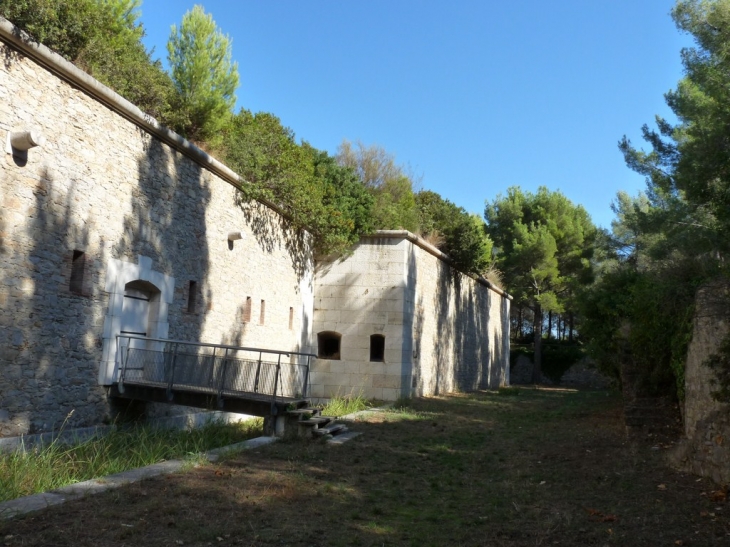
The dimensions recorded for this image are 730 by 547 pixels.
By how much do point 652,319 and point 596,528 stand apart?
507cm

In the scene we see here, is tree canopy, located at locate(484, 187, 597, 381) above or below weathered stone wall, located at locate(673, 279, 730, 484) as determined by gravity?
above

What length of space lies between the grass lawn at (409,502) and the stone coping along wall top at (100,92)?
201 inches

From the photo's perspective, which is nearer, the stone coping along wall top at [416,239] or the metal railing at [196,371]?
the metal railing at [196,371]

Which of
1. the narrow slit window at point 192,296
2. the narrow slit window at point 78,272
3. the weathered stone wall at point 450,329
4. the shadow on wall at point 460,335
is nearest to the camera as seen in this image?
the narrow slit window at point 78,272

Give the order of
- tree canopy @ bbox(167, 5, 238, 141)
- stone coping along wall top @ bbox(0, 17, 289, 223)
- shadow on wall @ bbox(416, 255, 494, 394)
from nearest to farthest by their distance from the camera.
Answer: stone coping along wall top @ bbox(0, 17, 289, 223) < tree canopy @ bbox(167, 5, 238, 141) < shadow on wall @ bbox(416, 255, 494, 394)

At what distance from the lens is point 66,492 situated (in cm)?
502

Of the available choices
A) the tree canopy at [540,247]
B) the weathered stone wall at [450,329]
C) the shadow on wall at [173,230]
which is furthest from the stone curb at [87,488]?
the tree canopy at [540,247]

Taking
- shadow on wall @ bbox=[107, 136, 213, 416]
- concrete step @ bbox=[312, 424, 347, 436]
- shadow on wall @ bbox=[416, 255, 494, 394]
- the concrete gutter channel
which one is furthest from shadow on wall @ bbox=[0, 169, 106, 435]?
shadow on wall @ bbox=[416, 255, 494, 394]

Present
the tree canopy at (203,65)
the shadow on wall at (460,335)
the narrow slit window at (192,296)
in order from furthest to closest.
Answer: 1. the shadow on wall at (460,335)
2. the tree canopy at (203,65)
3. the narrow slit window at (192,296)

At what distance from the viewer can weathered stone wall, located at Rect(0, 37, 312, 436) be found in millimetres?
7027

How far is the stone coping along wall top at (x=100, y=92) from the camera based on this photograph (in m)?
6.91

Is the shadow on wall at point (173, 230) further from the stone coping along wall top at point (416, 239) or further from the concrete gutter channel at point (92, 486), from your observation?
the stone coping along wall top at point (416, 239)

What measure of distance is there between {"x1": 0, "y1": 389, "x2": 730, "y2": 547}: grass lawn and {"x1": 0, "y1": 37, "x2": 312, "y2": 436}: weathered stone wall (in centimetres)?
264

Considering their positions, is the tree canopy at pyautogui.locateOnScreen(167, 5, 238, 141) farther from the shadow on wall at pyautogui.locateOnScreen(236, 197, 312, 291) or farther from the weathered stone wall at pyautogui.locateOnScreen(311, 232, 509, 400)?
the weathered stone wall at pyautogui.locateOnScreen(311, 232, 509, 400)
